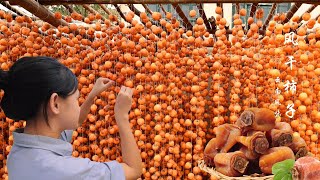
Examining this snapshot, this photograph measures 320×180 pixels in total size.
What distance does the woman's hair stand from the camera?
176 cm

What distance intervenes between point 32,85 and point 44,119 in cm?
17

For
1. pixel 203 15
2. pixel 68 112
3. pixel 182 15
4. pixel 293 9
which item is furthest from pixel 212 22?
pixel 68 112

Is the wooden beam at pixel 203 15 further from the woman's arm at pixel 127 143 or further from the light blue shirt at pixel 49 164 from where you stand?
the light blue shirt at pixel 49 164

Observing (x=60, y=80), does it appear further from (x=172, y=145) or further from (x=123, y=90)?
(x=172, y=145)

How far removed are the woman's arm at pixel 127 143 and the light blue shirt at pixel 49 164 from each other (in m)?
0.11

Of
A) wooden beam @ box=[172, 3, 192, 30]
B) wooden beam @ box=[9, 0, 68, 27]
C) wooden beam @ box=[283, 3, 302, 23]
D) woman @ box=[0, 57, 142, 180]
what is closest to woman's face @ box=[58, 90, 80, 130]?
woman @ box=[0, 57, 142, 180]

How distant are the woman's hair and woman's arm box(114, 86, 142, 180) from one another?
0.34 metres

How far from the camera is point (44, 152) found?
1.82 metres

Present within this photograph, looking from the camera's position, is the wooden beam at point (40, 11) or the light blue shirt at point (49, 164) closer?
the light blue shirt at point (49, 164)

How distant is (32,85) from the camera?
1.76 meters

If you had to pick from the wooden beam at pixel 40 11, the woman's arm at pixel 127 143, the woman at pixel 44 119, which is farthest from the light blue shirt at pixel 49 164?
the wooden beam at pixel 40 11

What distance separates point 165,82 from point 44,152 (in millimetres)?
1712

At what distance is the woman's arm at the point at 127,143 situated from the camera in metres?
2.02

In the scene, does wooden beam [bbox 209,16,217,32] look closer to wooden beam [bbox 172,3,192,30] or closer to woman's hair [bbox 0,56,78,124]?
wooden beam [bbox 172,3,192,30]
